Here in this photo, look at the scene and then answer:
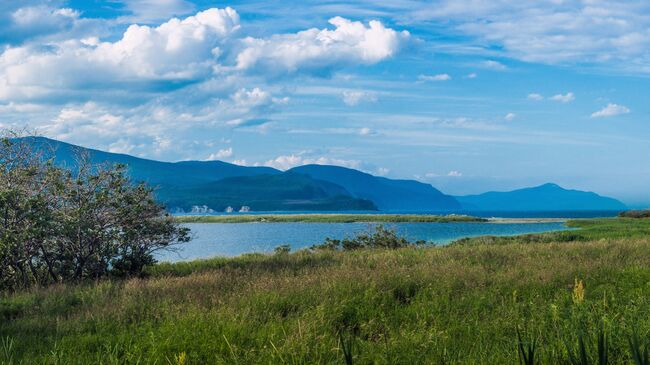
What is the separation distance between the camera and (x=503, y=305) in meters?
10.1

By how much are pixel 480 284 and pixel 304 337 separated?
19.8 ft

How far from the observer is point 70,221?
15.4 meters

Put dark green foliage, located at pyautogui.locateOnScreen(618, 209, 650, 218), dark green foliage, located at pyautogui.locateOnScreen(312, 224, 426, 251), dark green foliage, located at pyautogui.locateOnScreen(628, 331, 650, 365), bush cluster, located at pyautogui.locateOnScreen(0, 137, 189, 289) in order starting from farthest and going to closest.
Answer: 1. dark green foliage, located at pyautogui.locateOnScreen(618, 209, 650, 218)
2. dark green foliage, located at pyautogui.locateOnScreen(312, 224, 426, 251)
3. bush cluster, located at pyautogui.locateOnScreen(0, 137, 189, 289)
4. dark green foliage, located at pyautogui.locateOnScreen(628, 331, 650, 365)

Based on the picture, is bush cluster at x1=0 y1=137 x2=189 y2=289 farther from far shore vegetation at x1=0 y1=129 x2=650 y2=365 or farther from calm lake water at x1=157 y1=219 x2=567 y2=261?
calm lake water at x1=157 y1=219 x2=567 y2=261

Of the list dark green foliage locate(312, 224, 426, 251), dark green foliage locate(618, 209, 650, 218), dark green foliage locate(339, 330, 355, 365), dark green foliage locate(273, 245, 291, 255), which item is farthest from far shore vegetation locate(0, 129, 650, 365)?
dark green foliage locate(618, 209, 650, 218)

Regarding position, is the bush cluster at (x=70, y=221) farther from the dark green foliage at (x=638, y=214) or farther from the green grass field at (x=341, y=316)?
the dark green foliage at (x=638, y=214)

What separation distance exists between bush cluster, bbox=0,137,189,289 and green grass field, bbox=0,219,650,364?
104 inches

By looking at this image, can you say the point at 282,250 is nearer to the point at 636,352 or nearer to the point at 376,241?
the point at 376,241

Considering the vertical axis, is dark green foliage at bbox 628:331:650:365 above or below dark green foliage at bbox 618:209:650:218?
above

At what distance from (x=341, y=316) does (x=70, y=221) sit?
9707 mm

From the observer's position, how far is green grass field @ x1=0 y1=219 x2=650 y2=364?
7.17 metres

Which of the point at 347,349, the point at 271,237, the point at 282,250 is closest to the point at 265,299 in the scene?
the point at 347,349

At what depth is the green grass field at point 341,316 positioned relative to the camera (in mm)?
7172

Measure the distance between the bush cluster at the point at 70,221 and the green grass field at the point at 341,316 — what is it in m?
2.64
